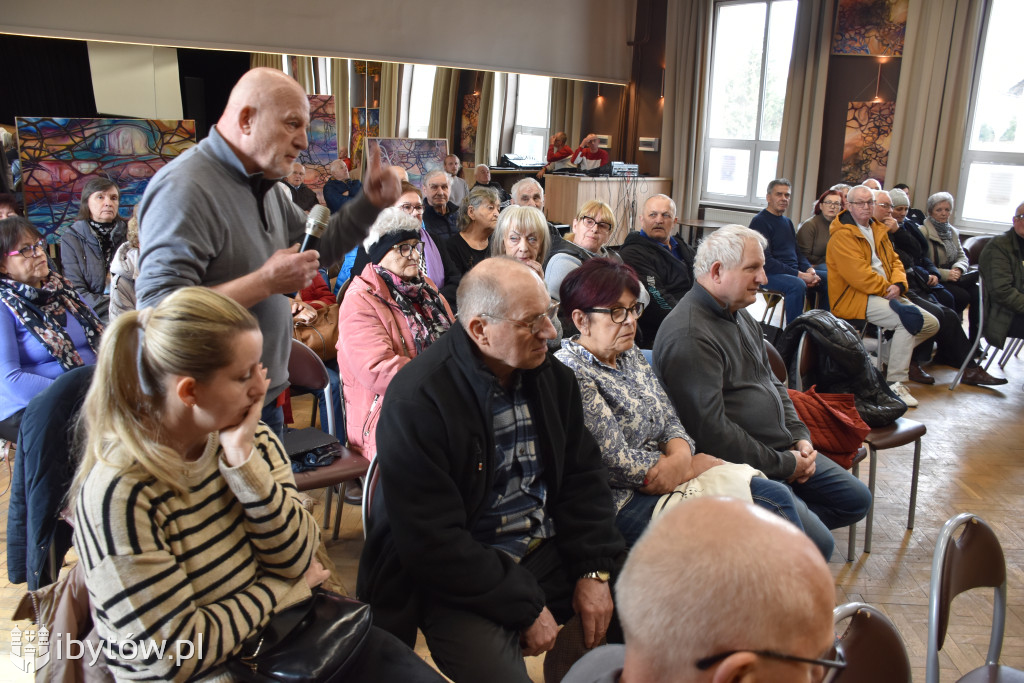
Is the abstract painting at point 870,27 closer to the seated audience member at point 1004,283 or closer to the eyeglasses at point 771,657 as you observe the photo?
the seated audience member at point 1004,283

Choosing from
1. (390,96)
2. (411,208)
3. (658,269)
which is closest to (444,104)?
(390,96)

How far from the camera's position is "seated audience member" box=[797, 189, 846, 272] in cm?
607

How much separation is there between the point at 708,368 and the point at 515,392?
0.89 meters

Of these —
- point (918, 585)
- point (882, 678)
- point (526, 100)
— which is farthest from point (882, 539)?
point (526, 100)

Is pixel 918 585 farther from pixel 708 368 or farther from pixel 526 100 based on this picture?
pixel 526 100

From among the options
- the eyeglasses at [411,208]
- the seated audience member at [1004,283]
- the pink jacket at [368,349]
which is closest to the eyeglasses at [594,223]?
the eyeglasses at [411,208]

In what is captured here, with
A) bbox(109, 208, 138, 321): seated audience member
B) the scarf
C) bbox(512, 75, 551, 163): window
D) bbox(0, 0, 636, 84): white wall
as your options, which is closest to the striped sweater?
bbox(109, 208, 138, 321): seated audience member

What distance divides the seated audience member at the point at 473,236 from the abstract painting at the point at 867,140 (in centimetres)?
577

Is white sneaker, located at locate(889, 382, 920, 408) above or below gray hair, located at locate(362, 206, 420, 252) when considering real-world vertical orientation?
below

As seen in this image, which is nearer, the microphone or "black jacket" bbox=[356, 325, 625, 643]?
"black jacket" bbox=[356, 325, 625, 643]

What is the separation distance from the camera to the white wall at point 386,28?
207 inches

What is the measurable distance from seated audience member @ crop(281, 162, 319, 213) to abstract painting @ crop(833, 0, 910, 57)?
20.6 ft

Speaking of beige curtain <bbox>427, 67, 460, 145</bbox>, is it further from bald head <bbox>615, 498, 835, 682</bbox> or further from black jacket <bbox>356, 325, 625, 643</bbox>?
bald head <bbox>615, 498, 835, 682</bbox>

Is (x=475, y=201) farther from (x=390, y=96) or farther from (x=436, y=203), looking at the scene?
(x=390, y=96)
